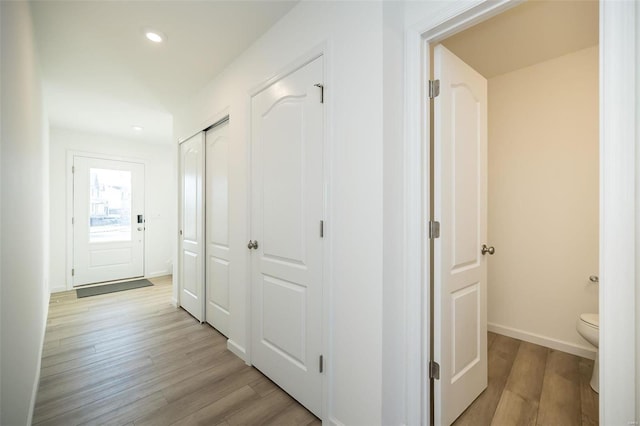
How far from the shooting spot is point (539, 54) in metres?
2.35

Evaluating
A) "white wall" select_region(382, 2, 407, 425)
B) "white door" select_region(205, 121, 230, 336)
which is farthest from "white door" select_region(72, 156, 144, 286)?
"white wall" select_region(382, 2, 407, 425)

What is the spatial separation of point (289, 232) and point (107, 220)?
444 centimetres

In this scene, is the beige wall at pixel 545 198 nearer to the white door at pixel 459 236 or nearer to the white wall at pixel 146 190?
the white door at pixel 459 236

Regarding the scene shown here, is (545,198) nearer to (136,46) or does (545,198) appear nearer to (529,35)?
(529,35)

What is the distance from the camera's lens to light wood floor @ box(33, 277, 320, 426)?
1.65 m

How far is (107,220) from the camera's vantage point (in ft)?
15.3

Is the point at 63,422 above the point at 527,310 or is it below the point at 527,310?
below

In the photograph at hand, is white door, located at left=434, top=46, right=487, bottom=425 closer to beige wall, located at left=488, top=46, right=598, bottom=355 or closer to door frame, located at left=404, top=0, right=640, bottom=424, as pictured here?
door frame, located at left=404, top=0, right=640, bottom=424

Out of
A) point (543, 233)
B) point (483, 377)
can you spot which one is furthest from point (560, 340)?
point (483, 377)

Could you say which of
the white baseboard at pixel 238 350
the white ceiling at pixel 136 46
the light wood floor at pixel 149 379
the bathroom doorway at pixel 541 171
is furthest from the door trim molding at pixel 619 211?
the white baseboard at pixel 238 350

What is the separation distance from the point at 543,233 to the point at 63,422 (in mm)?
3752

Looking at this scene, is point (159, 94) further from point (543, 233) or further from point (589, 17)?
point (543, 233)

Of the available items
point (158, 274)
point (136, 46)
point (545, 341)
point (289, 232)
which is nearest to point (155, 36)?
point (136, 46)

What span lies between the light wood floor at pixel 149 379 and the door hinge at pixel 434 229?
1262 mm
